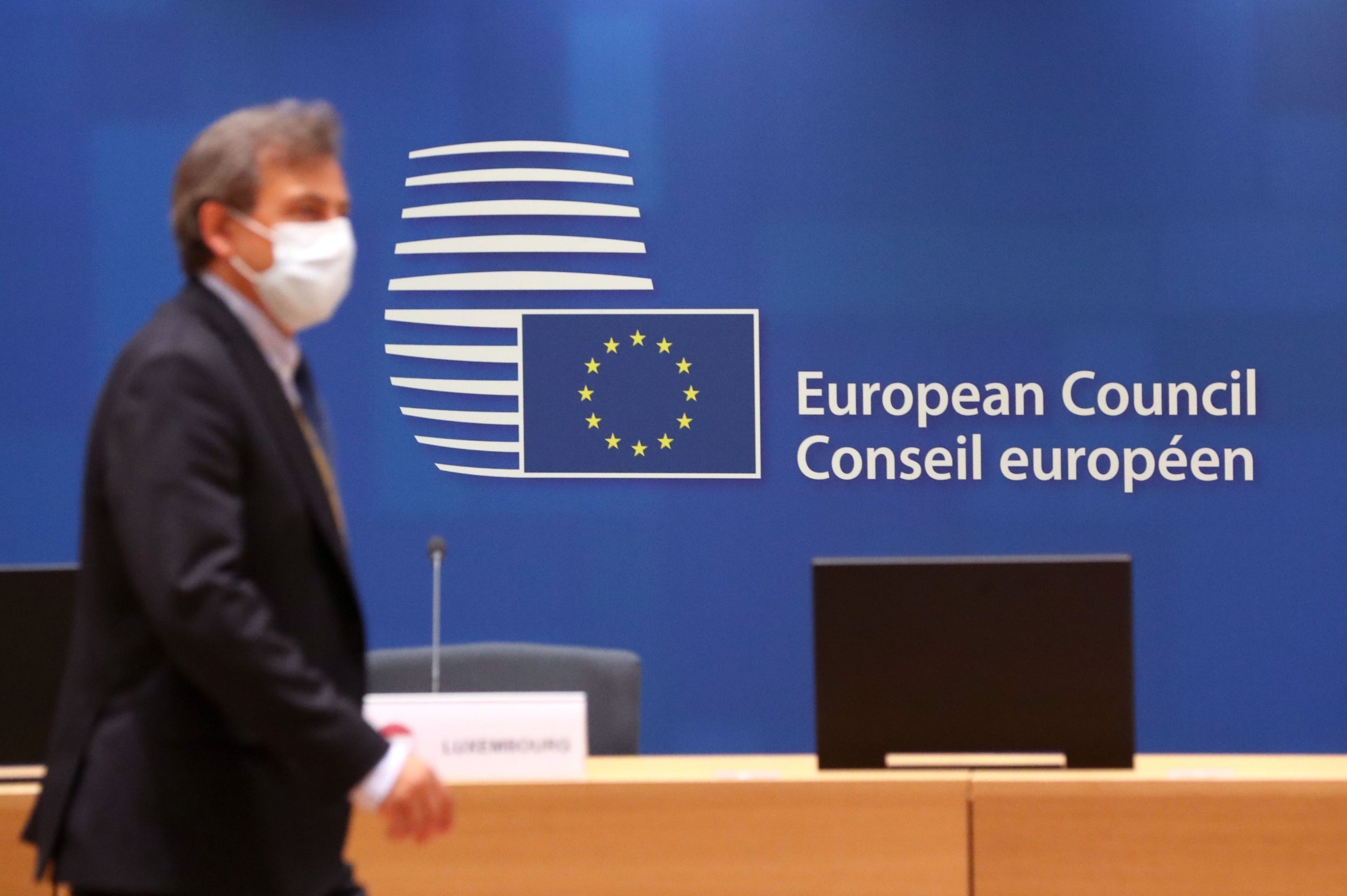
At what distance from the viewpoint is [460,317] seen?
14.6 ft

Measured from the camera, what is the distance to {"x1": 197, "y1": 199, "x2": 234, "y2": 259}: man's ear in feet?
5.84

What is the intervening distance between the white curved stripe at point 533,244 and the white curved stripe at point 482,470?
2.03ft

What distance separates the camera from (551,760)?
8.04ft

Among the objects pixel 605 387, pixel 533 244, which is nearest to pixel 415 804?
pixel 605 387

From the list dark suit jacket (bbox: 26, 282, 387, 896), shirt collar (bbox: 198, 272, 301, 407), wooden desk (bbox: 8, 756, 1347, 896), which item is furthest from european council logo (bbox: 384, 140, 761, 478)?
dark suit jacket (bbox: 26, 282, 387, 896)

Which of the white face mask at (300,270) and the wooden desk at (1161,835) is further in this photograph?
the wooden desk at (1161,835)

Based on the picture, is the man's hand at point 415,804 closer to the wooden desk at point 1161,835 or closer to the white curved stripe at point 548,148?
the wooden desk at point 1161,835

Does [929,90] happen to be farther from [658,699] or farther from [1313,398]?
[658,699]

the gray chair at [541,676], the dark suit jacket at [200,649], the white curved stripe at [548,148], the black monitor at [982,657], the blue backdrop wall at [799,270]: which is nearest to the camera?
the dark suit jacket at [200,649]

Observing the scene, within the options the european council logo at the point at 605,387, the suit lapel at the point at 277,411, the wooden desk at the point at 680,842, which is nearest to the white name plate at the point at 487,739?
the wooden desk at the point at 680,842

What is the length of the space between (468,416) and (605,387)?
41 cm

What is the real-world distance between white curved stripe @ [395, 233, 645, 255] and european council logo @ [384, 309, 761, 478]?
0.57 ft

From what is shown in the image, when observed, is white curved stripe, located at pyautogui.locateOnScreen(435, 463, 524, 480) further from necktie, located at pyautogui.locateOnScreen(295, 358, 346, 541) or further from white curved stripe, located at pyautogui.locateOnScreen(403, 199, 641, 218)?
necktie, located at pyautogui.locateOnScreen(295, 358, 346, 541)

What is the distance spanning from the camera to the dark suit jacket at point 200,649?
61.7 inches
